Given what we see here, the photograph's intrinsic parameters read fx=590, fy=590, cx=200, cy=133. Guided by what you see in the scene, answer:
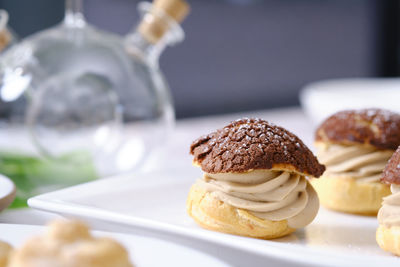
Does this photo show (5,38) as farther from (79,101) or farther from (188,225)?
(188,225)

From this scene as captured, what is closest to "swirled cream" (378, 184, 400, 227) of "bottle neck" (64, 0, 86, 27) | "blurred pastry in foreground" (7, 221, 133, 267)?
"blurred pastry in foreground" (7, 221, 133, 267)

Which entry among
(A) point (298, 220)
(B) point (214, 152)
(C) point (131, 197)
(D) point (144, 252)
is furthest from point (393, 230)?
(C) point (131, 197)

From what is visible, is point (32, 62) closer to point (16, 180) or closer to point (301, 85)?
point (16, 180)

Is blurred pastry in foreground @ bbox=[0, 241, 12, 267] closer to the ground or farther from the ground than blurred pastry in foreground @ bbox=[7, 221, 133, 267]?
closer to the ground

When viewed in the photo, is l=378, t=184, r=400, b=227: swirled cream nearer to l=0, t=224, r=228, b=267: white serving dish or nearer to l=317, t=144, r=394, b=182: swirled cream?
l=317, t=144, r=394, b=182: swirled cream

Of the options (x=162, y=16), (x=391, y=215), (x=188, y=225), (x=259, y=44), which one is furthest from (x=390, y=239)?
(x=259, y=44)

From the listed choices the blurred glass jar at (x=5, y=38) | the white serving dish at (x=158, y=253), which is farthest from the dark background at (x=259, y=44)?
the white serving dish at (x=158, y=253)
